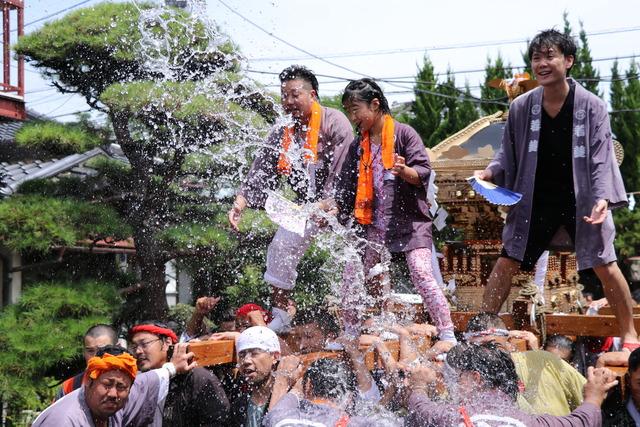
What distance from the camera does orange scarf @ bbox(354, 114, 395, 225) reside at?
185 inches

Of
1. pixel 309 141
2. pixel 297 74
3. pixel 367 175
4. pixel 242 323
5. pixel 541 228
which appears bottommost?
pixel 242 323

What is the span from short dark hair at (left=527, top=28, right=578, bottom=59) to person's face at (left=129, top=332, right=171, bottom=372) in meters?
2.72

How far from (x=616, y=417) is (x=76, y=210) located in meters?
6.59

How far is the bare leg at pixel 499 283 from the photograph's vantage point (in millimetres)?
4480

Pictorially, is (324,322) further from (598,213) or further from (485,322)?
(598,213)

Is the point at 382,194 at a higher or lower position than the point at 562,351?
higher

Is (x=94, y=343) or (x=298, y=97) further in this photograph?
(x=298, y=97)

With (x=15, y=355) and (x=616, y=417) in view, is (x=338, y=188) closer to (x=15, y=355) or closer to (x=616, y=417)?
(x=616, y=417)

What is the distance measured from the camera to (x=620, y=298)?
13.4 ft

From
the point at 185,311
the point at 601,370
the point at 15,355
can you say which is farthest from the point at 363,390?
the point at 185,311

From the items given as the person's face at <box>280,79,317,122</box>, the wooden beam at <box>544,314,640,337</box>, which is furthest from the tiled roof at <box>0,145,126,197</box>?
the wooden beam at <box>544,314,640,337</box>

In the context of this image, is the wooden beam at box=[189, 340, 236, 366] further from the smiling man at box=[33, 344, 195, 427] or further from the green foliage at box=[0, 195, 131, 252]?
the green foliage at box=[0, 195, 131, 252]

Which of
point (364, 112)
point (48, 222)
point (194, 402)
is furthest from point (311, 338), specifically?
point (48, 222)

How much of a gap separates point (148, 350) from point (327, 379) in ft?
3.87
